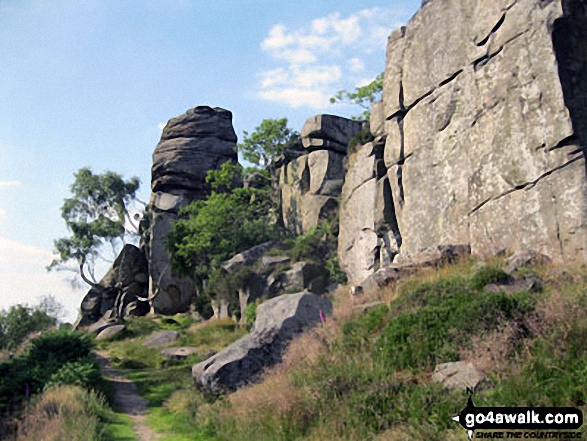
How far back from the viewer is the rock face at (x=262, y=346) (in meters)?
14.1

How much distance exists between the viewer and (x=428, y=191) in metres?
22.9

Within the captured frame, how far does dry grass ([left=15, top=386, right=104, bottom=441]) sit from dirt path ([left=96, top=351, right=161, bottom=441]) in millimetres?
1073

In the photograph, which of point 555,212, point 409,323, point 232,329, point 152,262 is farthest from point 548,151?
point 152,262

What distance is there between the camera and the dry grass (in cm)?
1128

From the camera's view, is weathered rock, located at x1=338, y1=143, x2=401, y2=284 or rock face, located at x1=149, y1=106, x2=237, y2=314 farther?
rock face, located at x1=149, y1=106, x2=237, y2=314

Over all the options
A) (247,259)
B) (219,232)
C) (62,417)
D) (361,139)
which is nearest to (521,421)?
(62,417)

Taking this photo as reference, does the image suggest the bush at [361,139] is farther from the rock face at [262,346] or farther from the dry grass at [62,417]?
the dry grass at [62,417]

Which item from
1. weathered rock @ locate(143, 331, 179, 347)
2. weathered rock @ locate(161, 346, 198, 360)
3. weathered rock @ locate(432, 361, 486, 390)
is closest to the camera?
weathered rock @ locate(432, 361, 486, 390)

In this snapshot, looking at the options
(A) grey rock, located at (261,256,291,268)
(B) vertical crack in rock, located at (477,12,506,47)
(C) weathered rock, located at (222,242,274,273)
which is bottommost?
(A) grey rock, located at (261,256,291,268)

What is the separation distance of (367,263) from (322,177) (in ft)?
40.2

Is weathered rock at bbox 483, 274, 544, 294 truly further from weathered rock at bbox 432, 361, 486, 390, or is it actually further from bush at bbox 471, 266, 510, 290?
weathered rock at bbox 432, 361, 486, 390

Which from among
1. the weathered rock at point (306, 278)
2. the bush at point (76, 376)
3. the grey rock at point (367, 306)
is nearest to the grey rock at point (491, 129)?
the grey rock at point (367, 306)

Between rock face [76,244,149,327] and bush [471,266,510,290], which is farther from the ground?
rock face [76,244,149,327]

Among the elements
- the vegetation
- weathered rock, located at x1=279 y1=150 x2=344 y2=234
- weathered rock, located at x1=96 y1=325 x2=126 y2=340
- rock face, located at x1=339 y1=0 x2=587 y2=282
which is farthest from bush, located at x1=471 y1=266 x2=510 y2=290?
the vegetation
